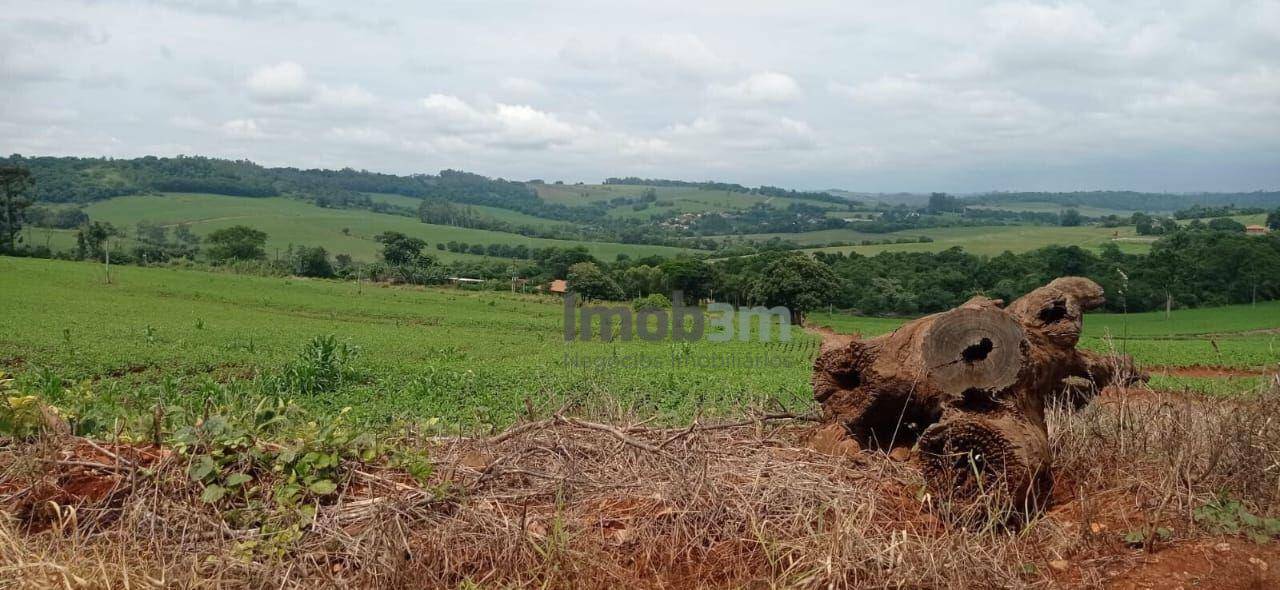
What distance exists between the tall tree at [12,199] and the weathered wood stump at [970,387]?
248 feet

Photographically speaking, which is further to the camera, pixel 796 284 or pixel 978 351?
pixel 796 284

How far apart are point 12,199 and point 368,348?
61.2m

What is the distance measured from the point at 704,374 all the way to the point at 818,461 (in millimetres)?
12088

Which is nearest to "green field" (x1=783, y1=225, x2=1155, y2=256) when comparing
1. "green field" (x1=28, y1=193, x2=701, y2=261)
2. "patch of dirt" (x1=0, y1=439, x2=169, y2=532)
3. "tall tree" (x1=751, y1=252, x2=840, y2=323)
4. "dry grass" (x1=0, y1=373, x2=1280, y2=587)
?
"green field" (x1=28, y1=193, x2=701, y2=261)

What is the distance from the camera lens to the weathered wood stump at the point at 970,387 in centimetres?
432

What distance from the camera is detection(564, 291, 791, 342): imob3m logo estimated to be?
100 feet

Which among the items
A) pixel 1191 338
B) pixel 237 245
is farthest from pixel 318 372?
pixel 237 245

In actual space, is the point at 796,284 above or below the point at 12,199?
below

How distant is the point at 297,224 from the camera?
322ft

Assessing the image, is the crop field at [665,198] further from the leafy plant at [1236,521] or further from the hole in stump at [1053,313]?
the leafy plant at [1236,521]

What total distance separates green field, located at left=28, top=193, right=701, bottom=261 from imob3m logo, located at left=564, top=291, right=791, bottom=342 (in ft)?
151

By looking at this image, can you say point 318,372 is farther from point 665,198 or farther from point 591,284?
point 665,198

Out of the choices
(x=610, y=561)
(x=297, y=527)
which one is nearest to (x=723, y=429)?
(x=610, y=561)

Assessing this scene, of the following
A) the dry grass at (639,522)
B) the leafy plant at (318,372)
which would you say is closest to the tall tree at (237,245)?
the leafy plant at (318,372)
